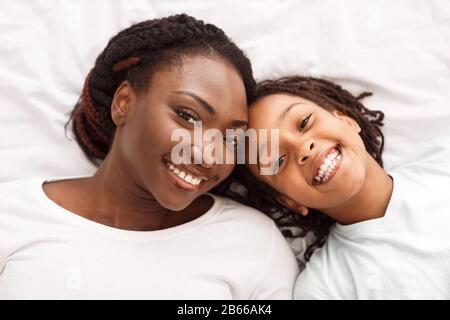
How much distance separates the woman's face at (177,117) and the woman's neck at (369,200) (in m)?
0.37

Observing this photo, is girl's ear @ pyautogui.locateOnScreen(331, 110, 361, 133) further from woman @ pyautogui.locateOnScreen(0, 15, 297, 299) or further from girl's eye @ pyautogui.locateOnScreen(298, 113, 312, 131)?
woman @ pyautogui.locateOnScreen(0, 15, 297, 299)

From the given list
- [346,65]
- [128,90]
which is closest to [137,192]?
[128,90]

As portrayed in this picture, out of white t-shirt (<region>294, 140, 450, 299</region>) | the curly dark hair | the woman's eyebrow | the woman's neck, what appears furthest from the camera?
the curly dark hair

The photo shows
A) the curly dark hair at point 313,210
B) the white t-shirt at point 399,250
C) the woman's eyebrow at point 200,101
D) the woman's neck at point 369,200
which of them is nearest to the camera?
the woman's eyebrow at point 200,101

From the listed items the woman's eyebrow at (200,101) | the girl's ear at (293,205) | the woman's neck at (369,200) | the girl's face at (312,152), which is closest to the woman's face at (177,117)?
the woman's eyebrow at (200,101)

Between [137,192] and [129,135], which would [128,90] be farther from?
[137,192]

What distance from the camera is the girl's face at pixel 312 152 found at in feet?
4.17

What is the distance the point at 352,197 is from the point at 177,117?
516 millimetres

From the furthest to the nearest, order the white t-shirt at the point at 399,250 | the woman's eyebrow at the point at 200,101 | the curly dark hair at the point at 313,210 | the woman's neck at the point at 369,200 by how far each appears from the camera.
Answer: the curly dark hair at the point at 313,210
the woman's neck at the point at 369,200
the white t-shirt at the point at 399,250
the woman's eyebrow at the point at 200,101

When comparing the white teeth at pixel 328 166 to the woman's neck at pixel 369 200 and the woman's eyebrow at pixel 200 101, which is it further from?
the woman's eyebrow at pixel 200 101

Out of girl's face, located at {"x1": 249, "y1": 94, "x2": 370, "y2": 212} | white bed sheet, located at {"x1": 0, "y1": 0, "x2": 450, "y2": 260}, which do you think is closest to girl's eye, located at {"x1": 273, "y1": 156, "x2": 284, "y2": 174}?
girl's face, located at {"x1": 249, "y1": 94, "x2": 370, "y2": 212}

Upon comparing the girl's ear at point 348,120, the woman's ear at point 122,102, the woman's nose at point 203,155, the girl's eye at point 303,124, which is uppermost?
the woman's ear at point 122,102

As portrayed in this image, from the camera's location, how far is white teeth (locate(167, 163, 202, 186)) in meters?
1.15
